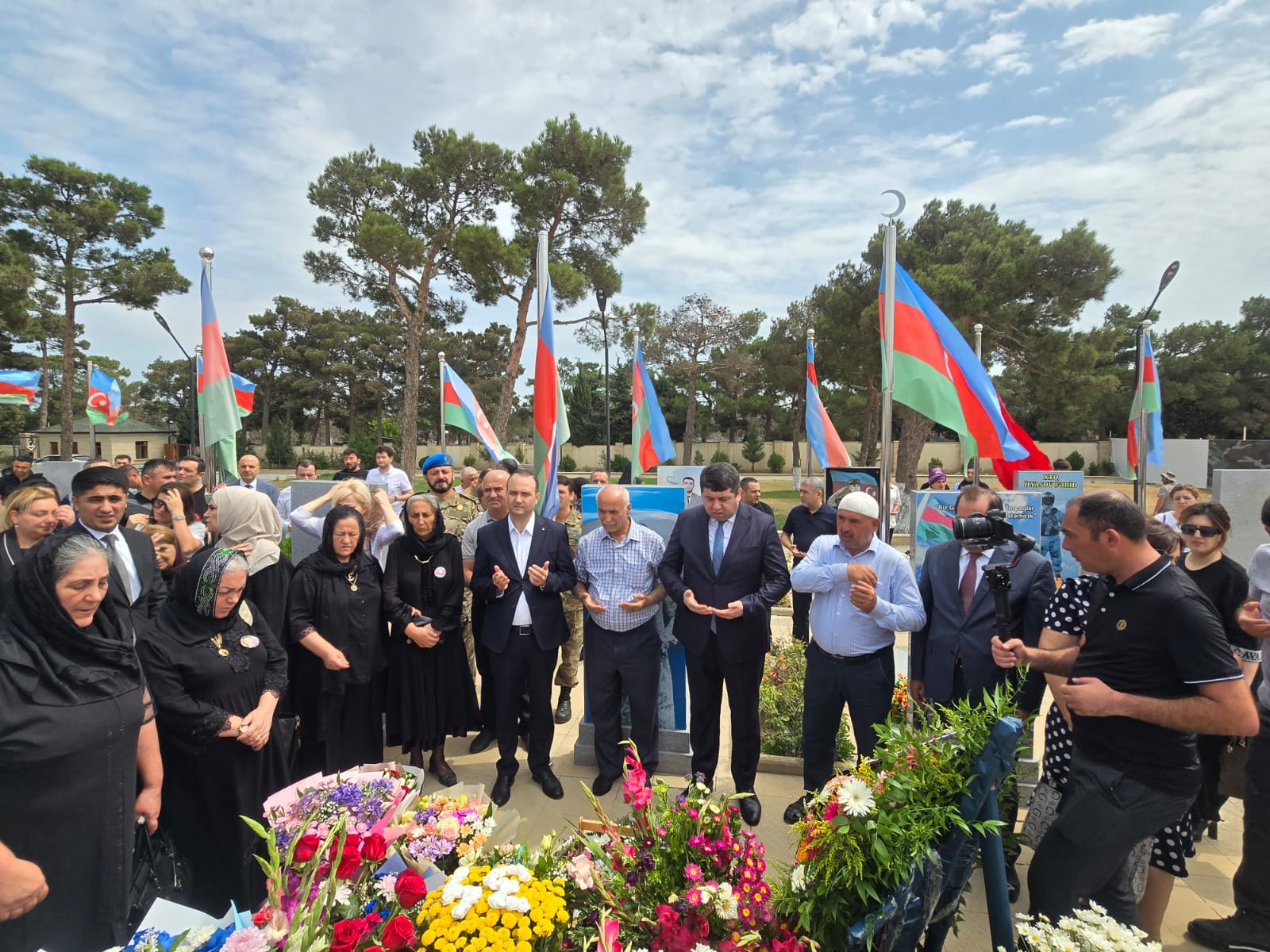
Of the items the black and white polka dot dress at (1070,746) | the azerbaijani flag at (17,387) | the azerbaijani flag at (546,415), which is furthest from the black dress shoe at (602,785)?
the azerbaijani flag at (17,387)

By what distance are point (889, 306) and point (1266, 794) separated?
303 centimetres

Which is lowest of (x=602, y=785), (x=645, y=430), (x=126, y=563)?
(x=602, y=785)

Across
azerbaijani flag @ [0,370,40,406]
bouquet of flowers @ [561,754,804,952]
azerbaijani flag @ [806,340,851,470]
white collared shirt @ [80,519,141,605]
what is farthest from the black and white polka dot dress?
azerbaijani flag @ [0,370,40,406]

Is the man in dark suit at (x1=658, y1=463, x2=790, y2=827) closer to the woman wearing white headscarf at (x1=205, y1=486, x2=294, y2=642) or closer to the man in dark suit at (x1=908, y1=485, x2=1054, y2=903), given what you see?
the man in dark suit at (x1=908, y1=485, x2=1054, y2=903)

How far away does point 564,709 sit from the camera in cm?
486

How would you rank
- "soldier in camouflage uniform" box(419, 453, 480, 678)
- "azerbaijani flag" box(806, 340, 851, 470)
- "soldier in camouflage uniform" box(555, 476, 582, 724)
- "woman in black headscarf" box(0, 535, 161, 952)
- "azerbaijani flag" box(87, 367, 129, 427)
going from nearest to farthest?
"woman in black headscarf" box(0, 535, 161, 952)
"soldier in camouflage uniform" box(555, 476, 582, 724)
"soldier in camouflage uniform" box(419, 453, 480, 678)
"azerbaijani flag" box(806, 340, 851, 470)
"azerbaijani flag" box(87, 367, 129, 427)

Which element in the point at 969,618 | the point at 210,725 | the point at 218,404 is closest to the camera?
the point at 210,725

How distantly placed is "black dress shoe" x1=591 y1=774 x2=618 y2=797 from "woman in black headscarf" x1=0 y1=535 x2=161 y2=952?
2283 millimetres

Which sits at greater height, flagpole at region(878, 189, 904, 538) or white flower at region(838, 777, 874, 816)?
flagpole at region(878, 189, 904, 538)

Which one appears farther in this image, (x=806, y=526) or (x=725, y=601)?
(x=806, y=526)

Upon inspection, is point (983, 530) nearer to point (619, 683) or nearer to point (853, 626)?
point (853, 626)

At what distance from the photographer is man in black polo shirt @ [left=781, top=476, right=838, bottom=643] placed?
6.31 m

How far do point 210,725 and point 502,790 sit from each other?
5.69ft

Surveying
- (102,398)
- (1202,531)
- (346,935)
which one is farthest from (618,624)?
(102,398)
